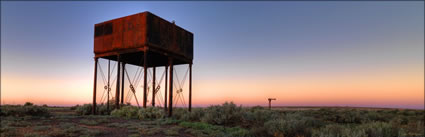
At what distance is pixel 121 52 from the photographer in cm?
1722

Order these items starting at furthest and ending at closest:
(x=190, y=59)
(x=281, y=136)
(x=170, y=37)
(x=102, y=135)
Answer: (x=190, y=59) < (x=170, y=37) < (x=281, y=136) < (x=102, y=135)

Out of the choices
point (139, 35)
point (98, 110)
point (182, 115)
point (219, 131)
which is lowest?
point (98, 110)

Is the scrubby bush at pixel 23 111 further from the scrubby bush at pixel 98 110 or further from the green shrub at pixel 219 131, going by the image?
the green shrub at pixel 219 131

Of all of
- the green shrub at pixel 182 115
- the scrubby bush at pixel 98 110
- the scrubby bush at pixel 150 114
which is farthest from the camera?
the scrubby bush at pixel 98 110

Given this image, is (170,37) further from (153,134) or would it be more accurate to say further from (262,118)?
(153,134)

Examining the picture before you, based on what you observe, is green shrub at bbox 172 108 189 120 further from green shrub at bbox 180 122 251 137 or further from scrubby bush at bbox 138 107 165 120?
green shrub at bbox 180 122 251 137

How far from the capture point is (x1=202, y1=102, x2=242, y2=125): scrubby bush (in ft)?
42.3

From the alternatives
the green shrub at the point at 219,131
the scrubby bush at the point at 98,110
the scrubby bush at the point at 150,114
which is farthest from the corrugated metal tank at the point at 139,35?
the green shrub at the point at 219,131

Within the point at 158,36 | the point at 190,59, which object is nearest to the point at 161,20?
the point at 158,36

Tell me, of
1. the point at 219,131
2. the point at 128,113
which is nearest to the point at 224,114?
the point at 219,131

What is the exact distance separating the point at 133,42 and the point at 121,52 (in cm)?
134

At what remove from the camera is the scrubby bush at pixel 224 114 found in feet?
42.3

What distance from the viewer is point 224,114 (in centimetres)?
1323

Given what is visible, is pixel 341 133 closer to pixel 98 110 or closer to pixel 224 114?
pixel 224 114
